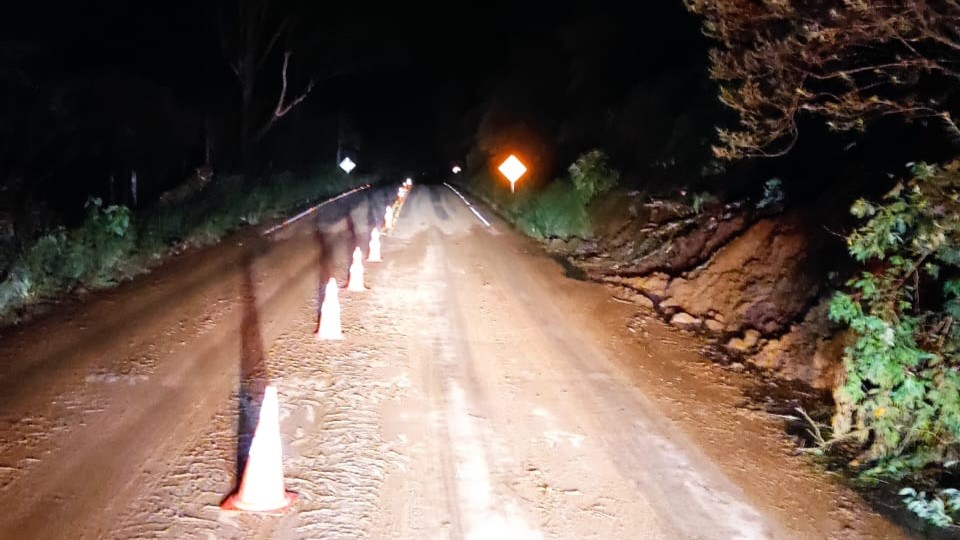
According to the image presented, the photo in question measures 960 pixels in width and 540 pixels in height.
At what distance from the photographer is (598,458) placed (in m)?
6.45

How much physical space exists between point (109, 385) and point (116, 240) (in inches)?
275

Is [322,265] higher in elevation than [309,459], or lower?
higher

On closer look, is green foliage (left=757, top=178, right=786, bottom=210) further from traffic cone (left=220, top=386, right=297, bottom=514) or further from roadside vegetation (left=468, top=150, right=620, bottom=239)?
traffic cone (left=220, top=386, right=297, bottom=514)

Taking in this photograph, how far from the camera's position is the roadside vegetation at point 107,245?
10797 mm

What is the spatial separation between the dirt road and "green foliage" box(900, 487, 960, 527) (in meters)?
0.38

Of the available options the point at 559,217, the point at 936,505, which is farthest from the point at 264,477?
the point at 559,217

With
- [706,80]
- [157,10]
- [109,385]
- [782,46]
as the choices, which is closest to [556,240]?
[706,80]

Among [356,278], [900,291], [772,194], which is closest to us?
[900,291]

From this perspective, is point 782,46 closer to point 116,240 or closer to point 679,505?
point 679,505

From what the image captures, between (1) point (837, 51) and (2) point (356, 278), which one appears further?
(2) point (356, 278)

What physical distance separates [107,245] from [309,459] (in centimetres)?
906

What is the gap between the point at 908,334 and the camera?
7.24 meters

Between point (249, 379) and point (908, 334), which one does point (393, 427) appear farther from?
point (908, 334)

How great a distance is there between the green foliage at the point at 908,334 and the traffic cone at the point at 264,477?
488 cm
